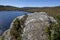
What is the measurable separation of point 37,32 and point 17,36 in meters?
1.84

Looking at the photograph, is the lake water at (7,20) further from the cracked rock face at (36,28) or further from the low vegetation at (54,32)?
the low vegetation at (54,32)

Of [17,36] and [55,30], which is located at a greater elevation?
[55,30]

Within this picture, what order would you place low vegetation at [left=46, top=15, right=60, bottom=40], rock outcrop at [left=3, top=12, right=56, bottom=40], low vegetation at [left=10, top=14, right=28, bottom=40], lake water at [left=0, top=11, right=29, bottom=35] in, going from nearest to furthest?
low vegetation at [left=46, top=15, right=60, bottom=40], rock outcrop at [left=3, top=12, right=56, bottom=40], low vegetation at [left=10, top=14, right=28, bottom=40], lake water at [left=0, top=11, right=29, bottom=35]

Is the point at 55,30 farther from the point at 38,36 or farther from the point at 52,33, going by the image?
the point at 38,36

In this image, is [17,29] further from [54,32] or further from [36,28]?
[54,32]

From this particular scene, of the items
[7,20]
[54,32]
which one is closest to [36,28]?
[54,32]

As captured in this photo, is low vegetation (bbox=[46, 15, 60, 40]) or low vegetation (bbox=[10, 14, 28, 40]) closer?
low vegetation (bbox=[46, 15, 60, 40])

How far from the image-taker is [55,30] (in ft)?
25.3

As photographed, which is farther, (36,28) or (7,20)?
(7,20)

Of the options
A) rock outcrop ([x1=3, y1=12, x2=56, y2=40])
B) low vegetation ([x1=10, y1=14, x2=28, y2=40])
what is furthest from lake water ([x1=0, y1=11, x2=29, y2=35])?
rock outcrop ([x1=3, y1=12, x2=56, y2=40])

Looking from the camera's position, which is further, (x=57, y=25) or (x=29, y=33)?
(x=29, y=33)

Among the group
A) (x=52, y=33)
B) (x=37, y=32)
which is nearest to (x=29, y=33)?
(x=37, y=32)

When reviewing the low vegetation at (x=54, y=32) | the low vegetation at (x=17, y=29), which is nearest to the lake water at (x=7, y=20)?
the low vegetation at (x=17, y=29)

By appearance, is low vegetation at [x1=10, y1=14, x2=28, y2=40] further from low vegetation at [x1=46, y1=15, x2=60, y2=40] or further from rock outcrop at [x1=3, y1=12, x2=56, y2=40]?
low vegetation at [x1=46, y1=15, x2=60, y2=40]
